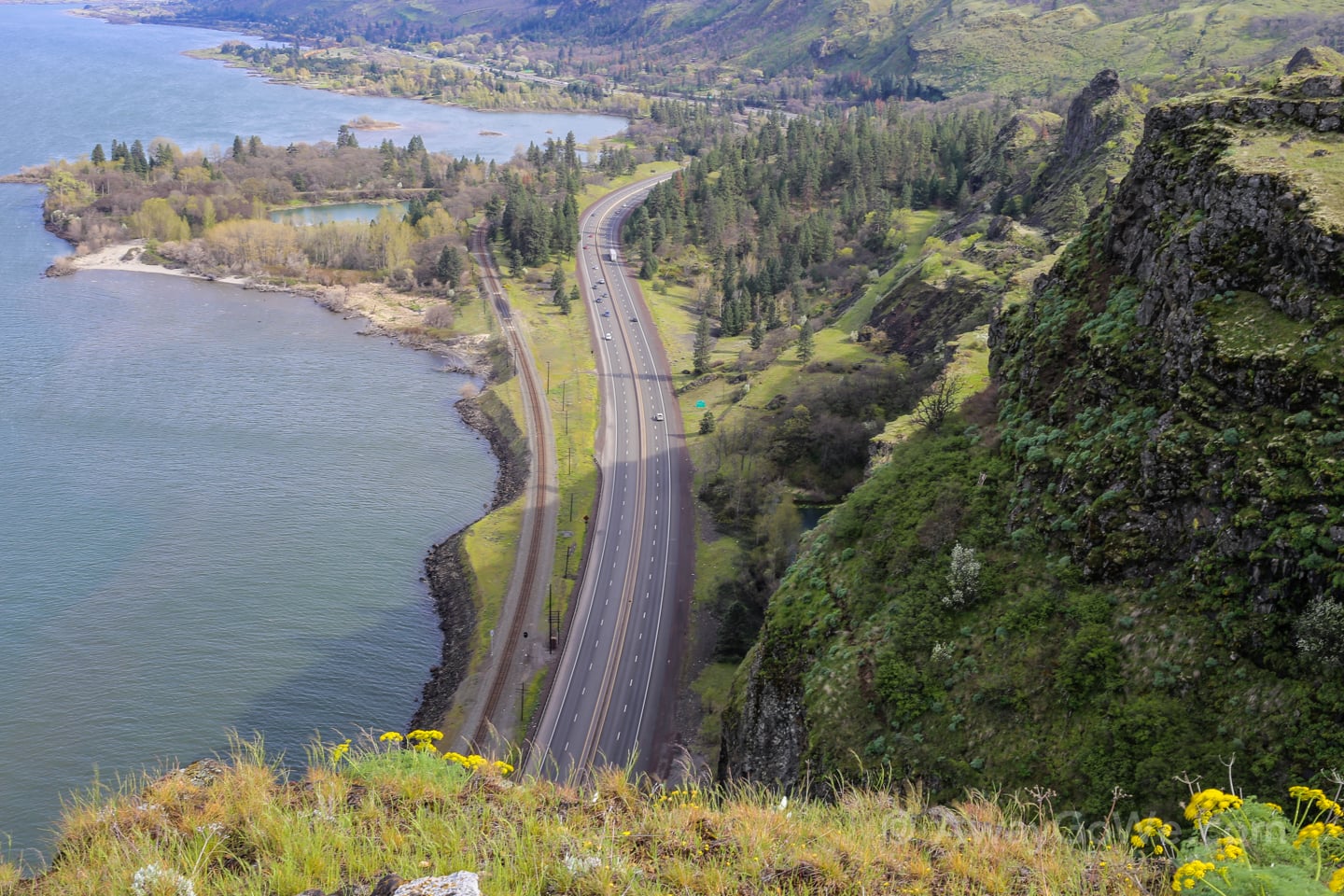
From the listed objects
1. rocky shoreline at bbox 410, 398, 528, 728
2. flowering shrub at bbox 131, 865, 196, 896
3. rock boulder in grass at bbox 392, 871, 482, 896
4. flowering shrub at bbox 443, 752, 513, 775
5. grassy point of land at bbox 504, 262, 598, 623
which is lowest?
rocky shoreline at bbox 410, 398, 528, 728

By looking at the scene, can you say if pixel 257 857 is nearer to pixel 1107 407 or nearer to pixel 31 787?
pixel 1107 407

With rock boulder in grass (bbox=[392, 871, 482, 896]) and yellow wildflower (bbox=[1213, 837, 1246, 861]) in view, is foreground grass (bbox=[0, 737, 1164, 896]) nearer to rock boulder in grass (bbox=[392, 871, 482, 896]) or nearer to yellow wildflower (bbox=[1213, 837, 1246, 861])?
rock boulder in grass (bbox=[392, 871, 482, 896])

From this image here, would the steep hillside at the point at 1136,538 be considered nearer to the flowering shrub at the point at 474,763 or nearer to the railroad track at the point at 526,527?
the flowering shrub at the point at 474,763

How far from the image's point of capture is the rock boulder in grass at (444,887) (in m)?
8.47

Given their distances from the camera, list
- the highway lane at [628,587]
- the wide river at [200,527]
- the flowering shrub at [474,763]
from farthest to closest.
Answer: the highway lane at [628,587] → the wide river at [200,527] → the flowering shrub at [474,763]

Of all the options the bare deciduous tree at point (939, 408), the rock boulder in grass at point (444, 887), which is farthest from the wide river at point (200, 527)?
the bare deciduous tree at point (939, 408)

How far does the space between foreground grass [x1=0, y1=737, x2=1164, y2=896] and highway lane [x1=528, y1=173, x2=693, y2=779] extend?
12.2 metres

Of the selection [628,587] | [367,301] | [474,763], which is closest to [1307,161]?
[474,763]

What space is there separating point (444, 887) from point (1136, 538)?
1953cm

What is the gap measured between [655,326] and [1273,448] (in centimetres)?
9190

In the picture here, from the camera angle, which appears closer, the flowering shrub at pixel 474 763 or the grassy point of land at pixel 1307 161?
the flowering shrub at pixel 474 763

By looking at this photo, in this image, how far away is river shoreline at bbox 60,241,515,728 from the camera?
51594 mm

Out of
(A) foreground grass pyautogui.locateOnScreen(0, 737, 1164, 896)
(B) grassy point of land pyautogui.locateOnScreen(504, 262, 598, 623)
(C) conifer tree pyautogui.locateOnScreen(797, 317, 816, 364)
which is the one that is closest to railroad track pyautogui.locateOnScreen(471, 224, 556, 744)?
(B) grassy point of land pyautogui.locateOnScreen(504, 262, 598, 623)

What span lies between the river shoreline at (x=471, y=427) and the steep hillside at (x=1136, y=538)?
85.9 feet
